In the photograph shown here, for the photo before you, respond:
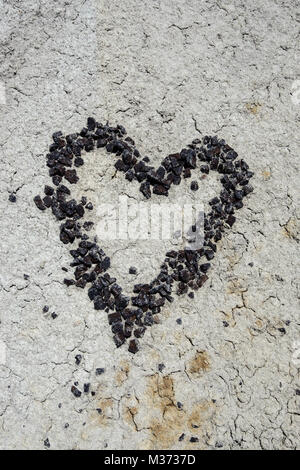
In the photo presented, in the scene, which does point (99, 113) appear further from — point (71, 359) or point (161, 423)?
point (161, 423)

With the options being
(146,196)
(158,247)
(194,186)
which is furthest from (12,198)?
(194,186)

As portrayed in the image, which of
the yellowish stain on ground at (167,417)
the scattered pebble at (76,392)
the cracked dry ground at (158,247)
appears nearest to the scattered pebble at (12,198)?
the cracked dry ground at (158,247)

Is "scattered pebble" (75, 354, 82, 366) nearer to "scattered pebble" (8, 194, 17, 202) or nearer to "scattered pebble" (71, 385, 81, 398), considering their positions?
"scattered pebble" (71, 385, 81, 398)

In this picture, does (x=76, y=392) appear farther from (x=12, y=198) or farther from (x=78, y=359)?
(x=12, y=198)

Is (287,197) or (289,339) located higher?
(287,197)
